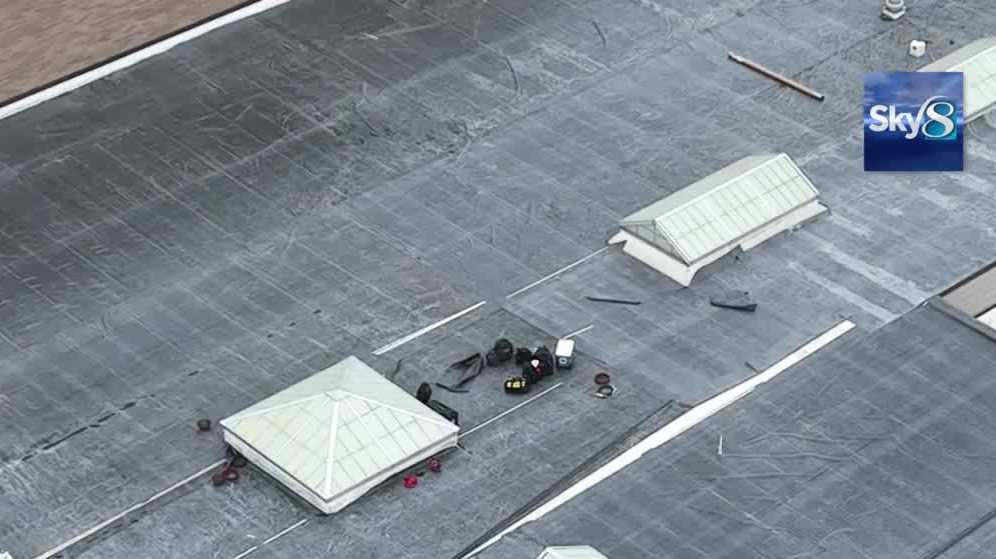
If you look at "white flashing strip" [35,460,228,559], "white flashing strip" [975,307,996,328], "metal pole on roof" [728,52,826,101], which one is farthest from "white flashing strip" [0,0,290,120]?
"white flashing strip" [975,307,996,328]

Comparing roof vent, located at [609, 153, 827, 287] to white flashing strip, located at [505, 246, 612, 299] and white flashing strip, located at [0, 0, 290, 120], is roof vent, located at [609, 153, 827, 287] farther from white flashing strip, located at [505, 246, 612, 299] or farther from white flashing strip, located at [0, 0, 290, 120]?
white flashing strip, located at [0, 0, 290, 120]

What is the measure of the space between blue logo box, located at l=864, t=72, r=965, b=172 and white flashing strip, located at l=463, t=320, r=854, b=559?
11211mm

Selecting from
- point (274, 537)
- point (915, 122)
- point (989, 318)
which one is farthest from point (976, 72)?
point (274, 537)

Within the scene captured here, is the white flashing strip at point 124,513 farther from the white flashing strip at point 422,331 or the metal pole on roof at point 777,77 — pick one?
the metal pole on roof at point 777,77

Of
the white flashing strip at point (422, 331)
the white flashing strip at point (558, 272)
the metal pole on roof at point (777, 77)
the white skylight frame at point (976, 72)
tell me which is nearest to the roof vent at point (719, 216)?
the white flashing strip at point (558, 272)

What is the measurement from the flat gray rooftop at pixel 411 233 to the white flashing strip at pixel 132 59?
→ 2.32 feet

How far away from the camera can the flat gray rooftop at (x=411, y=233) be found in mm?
77562

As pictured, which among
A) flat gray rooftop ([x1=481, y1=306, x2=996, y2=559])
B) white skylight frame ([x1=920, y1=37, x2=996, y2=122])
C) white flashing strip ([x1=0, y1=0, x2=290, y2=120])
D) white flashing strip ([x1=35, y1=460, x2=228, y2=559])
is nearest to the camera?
flat gray rooftop ([x1=481, y1=306, x2=996, y2=559])

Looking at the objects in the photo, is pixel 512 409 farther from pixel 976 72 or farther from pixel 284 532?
pixel 976 72

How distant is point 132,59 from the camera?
9925 cm

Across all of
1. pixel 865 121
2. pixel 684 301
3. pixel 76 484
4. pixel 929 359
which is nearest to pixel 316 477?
pixel 76 484

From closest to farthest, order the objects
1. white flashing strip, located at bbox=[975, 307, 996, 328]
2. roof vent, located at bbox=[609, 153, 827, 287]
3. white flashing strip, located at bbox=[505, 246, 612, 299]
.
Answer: white flashing strip, located at bbox=[975, 307, 996, 328] < white flashing strip, located at bbox=[505, 246, 612, 299] < roof vent, located at bbox=[609, 153, 827, 287]

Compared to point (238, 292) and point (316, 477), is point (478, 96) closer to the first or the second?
point (238, 292)

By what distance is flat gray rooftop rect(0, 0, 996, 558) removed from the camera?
77562 mm
